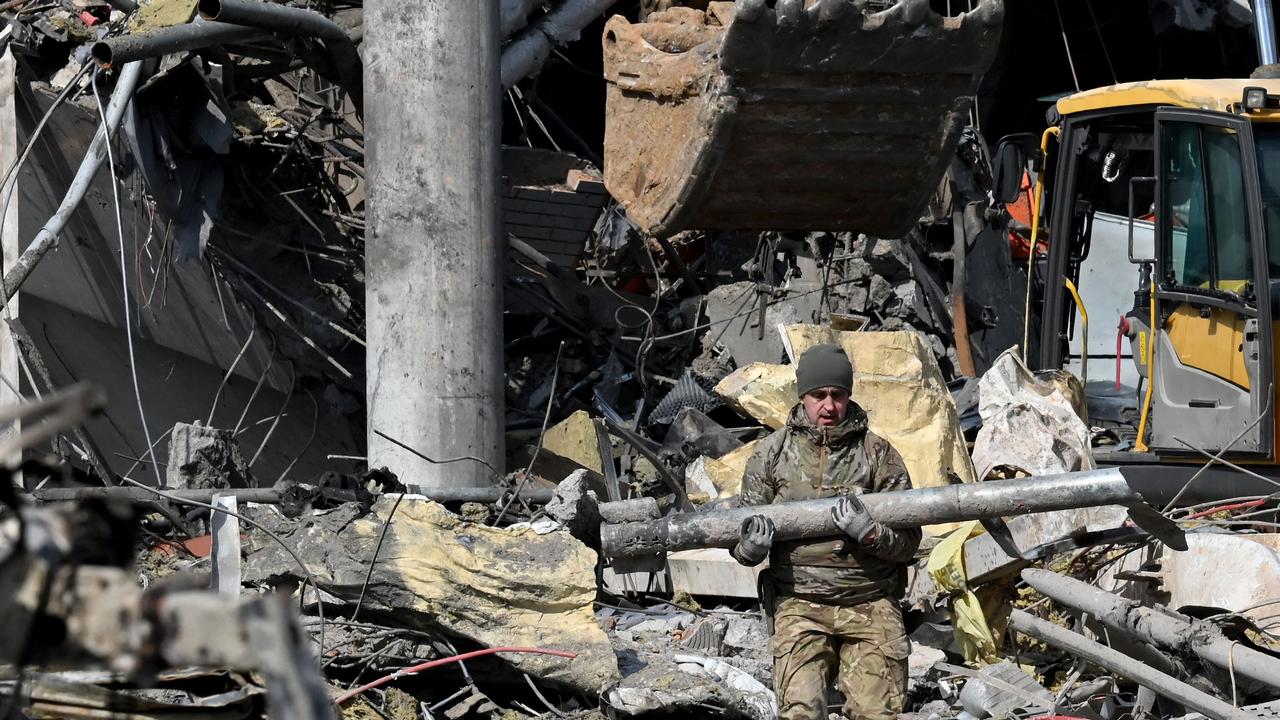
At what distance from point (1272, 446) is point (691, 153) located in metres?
3.23

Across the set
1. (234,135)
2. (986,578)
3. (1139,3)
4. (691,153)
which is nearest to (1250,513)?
(986,578)

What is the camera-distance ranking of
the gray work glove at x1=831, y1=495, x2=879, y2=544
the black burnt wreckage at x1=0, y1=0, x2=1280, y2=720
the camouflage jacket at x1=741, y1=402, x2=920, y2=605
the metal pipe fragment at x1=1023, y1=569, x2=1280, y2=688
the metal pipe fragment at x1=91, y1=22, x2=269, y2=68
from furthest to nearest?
the metal pipe fragment at x1=91, y1=22, x2=269, y2=68
the black burnt wreckage at x1=0, y1=0, x2=1280, y2=720
the metal pipe fragment at x1=1023, y1=569, x2=1280, y2=688
the camouflage jacket at x1=741, y1=402, x2=920, y2=605
the gray work glove at x1=831, y1=495, x2=879, y2=544

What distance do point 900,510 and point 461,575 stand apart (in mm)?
2101

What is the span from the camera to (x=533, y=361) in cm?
1106

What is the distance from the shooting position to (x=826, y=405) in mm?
5199

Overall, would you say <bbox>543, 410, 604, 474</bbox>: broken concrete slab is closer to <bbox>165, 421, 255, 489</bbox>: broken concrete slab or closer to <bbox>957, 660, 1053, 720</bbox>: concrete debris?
<bbox>165, 421, 255, 489</bbox>: broken concrete slab

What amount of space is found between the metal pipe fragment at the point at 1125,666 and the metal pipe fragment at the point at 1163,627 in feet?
0.42

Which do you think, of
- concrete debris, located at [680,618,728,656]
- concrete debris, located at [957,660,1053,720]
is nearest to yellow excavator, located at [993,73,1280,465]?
concrete debris, located at [957,660,1053,720]

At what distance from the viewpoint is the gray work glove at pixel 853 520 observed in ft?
15.9

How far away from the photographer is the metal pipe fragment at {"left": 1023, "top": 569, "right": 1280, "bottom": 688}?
17.8ft

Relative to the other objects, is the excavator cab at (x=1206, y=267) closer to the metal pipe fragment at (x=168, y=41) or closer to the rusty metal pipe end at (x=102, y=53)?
the metal pipe fragment at (x=168, y=41)

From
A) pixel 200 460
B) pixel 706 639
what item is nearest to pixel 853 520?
pixel 706 639

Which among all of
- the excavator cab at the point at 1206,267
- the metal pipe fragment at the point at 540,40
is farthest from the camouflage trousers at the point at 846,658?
the metal pipe fragment at the point at 540,40

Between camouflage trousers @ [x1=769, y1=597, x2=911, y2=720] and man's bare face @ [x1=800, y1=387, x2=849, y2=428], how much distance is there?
2.11 ft
